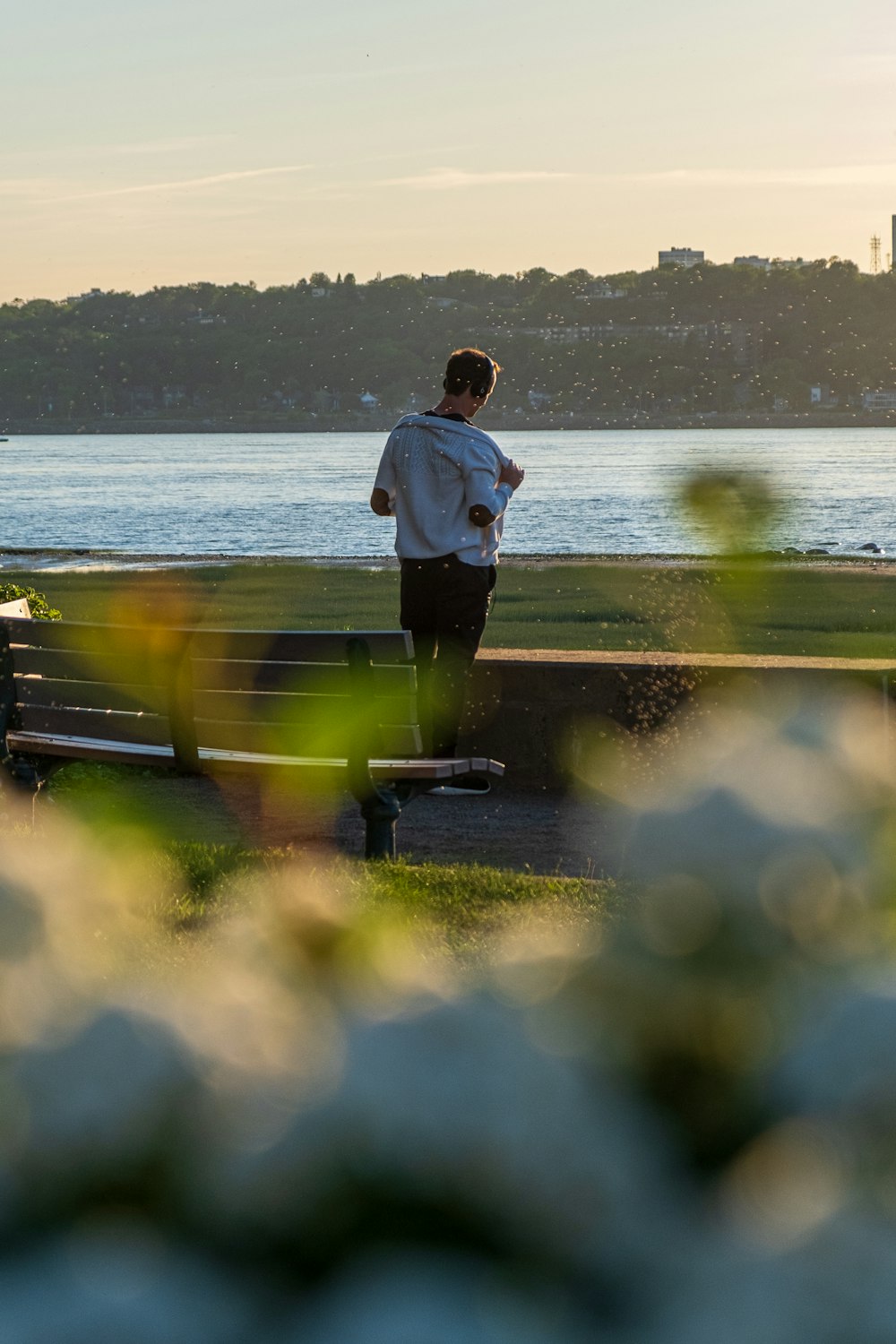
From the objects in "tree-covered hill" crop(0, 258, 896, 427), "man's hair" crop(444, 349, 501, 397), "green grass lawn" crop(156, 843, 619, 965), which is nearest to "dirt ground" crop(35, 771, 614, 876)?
"green grass lawn" crop(156, 843, 619, 965)

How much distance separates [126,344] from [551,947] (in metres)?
188

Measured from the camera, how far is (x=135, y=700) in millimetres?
5309

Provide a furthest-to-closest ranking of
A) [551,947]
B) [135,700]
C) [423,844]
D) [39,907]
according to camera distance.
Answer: [423,844], [135,700], [39,907], [551,947]

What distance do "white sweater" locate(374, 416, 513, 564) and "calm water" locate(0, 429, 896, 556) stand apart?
93.6ft

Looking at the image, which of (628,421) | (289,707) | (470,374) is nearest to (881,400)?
(628,421)

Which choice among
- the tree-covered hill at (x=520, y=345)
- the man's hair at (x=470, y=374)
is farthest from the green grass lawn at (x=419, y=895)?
the tree-covered hill at (x=520, y=345)

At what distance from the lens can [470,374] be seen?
5492 millimetres

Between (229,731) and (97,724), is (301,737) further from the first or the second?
(97,724)

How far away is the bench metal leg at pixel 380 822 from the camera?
15.6 ft

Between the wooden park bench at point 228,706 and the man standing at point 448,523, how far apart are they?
0.39m

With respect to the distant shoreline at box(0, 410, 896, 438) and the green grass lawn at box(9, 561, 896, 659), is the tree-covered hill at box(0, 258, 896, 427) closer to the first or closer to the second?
the distant shoreline at box(0, 410, 896, 438)

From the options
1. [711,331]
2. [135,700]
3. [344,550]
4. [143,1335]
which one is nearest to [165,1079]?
[143,1335]

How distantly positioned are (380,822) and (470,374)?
62.7 inches

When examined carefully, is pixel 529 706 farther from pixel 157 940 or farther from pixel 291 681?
pixel 157 940
